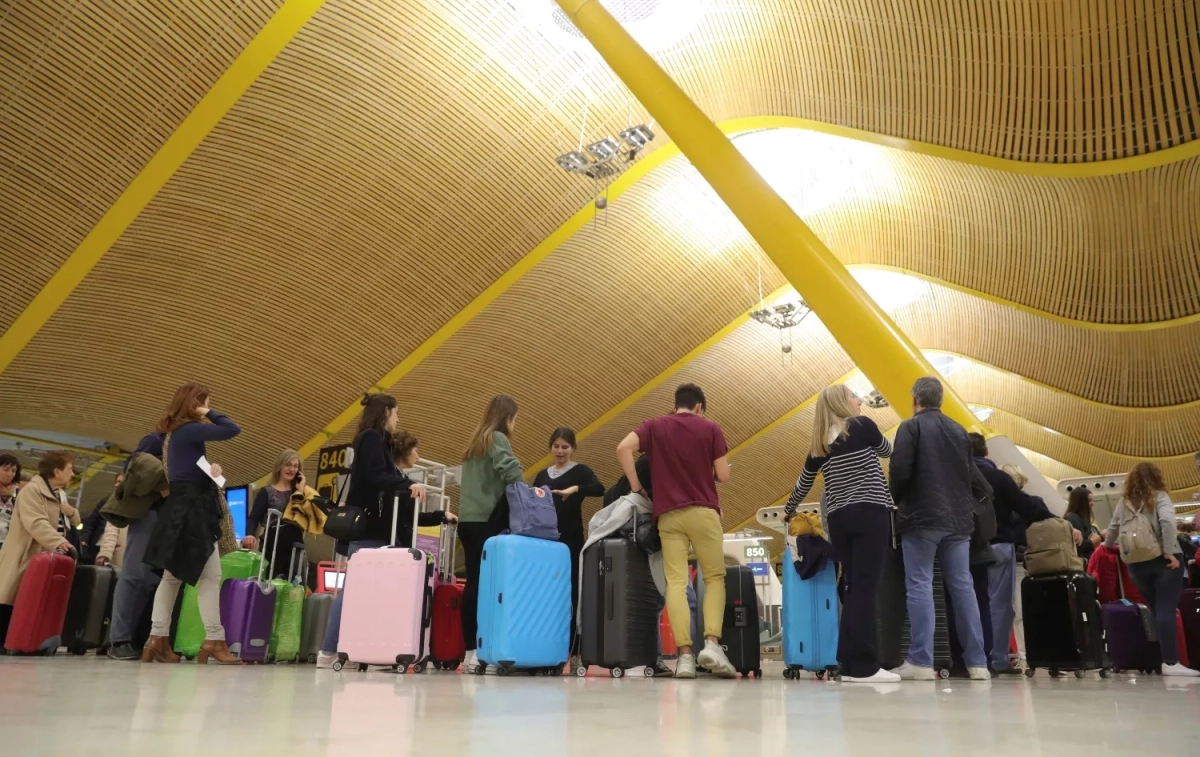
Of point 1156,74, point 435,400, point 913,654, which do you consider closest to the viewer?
point 913,654

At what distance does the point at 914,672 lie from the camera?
4.97m

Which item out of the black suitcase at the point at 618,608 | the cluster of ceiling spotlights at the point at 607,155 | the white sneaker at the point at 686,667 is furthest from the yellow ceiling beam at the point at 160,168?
the white sneaker at the point at 686,667

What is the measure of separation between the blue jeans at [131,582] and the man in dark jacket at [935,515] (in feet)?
15.2

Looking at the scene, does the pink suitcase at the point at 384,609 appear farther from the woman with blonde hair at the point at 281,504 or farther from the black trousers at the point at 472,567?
the woman with blonde hair at the point at 281,504

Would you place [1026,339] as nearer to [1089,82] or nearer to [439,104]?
[1089,82]

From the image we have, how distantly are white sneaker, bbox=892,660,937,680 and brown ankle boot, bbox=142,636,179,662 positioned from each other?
14.1 feet

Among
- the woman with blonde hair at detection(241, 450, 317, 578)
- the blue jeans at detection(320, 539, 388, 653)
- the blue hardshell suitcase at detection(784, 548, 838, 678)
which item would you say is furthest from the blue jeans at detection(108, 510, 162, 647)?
the blue hardshell suitcase at detection(784, 548, 838, 678)

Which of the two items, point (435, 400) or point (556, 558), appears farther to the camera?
point (435, 400)

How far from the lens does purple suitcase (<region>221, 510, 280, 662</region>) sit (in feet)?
21.2

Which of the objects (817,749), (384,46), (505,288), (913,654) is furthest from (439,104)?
(817,749)

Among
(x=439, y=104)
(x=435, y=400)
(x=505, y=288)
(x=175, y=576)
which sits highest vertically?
(x=439, y=104)

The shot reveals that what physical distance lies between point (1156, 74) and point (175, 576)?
12.3 metres

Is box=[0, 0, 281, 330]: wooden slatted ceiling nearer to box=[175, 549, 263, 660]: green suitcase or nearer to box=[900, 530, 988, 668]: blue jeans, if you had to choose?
box=[175, 549, 263, 660]: green suitcase

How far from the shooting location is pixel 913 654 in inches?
197
